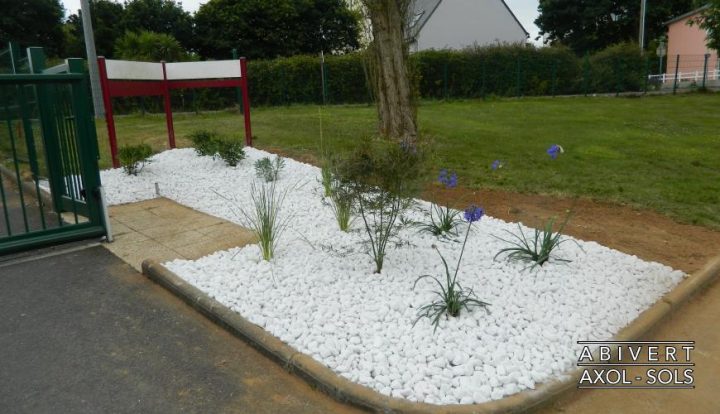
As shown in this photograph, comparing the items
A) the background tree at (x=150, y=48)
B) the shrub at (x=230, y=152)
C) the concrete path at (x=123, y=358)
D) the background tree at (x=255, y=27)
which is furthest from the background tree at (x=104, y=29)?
the concrete path at (x=123, y=358)

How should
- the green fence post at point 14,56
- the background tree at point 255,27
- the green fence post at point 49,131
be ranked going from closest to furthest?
1. the green fence post at point 49,131
2. the green fence post at point 14,56
3. the background tree at point 255,27

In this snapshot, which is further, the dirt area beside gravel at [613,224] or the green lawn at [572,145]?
the green lawn at [572,145]

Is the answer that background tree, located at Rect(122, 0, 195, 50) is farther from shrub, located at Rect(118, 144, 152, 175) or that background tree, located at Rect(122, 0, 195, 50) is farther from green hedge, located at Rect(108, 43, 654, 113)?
shrub, located at Rect(118, 144, 152, 175)

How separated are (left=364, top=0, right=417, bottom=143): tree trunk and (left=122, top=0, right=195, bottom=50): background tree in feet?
91.9

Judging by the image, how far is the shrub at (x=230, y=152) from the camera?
26.6 ft

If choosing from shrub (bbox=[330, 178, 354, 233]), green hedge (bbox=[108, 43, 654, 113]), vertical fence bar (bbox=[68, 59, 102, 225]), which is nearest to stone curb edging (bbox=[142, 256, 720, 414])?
vertical fence bar (bbox=[68, 59, 102, 225])

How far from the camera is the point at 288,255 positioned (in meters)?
4.47

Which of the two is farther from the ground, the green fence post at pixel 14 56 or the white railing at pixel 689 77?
the green fence post at pixel 14 56

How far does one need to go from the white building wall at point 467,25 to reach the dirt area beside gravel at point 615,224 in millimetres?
27659

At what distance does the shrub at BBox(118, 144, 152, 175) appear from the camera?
768cm

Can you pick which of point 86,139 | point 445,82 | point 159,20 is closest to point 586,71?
point 445,82

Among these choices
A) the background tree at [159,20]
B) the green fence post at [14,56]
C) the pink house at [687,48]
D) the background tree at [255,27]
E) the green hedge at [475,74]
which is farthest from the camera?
the background tree at [159,20]

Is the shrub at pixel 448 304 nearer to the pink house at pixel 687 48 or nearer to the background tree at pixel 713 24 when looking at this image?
the background tree at pixel 713 24

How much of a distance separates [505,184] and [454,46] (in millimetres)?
28958
